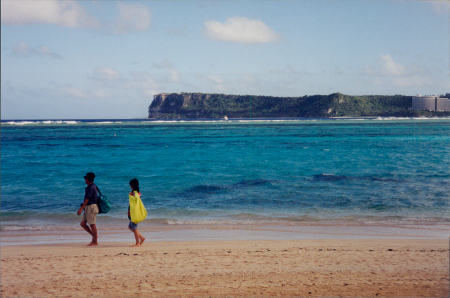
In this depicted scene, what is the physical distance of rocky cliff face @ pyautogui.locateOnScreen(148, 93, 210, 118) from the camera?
7116 inches

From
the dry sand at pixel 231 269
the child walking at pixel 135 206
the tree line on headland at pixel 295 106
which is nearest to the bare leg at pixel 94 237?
the dry sand at pixel 231 269

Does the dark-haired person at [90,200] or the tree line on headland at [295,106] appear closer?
the dark-haired person at [90,200]

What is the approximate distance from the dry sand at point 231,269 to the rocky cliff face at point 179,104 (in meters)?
171

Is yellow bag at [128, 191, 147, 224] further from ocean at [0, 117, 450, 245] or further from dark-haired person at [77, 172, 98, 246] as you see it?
ocean at [0, 117, 450, 245]

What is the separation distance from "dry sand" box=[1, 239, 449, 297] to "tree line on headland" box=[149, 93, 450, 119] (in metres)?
133

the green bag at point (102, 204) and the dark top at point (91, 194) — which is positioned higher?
the dark top at point (91, 194)

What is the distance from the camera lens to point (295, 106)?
488 ft

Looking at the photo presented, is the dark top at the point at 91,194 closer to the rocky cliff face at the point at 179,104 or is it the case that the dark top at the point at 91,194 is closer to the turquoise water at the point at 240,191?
A: the turquoise water at the point at 240,191

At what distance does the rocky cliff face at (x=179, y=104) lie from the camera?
18075 centimetres

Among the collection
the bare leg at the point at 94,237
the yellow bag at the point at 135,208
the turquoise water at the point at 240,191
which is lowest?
Result: the turquoise water at the point at 240,191

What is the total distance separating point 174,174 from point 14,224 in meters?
10.5

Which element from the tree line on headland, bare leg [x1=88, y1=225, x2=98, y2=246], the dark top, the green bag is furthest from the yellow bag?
the tree line on headland

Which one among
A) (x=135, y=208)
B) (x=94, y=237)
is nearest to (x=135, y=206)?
(x=135, y=208)

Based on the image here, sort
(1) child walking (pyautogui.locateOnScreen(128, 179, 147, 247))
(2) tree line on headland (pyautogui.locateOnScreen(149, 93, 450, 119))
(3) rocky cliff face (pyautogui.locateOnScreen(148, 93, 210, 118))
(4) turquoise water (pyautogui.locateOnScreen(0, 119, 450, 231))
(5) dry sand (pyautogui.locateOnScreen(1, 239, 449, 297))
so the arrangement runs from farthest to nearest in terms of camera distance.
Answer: (3) rocky cliff face (pyautogui.locateOnScreen(148, 93, 210, 118)) < (2) tree line on headland (pyautogui.locateOnScreen(149, 93, 450, 119)) < (4) turquoise water (pyautogui.locateOnScreen(0, 119, 450, 231)) < (1) child walking (pyautogui.locateOnScreen(128, 179, 147, 247)) < (5) dry sand (pyautogui.locateOnScreen(1, 239, 449, 297))
